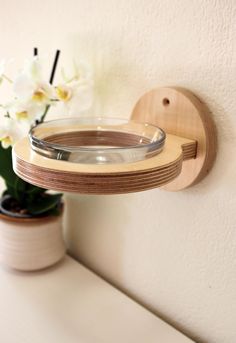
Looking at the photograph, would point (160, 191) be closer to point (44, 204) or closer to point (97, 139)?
point (97, 139)

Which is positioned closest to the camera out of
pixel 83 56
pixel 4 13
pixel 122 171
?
pixel 122 171

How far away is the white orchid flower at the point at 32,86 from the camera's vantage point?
514 millimetres

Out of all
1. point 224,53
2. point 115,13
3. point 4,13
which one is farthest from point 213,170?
point 4,13

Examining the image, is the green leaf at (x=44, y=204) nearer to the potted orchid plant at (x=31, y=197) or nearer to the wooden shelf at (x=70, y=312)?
the potted orchid plant at (x=31, y=197)

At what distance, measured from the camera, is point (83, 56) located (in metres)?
0.58

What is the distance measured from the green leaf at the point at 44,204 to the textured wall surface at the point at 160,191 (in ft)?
0.16

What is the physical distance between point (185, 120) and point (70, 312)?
1.05 feet

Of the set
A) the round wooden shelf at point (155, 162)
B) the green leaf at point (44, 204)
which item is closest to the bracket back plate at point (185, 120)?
the round wooden shelf at point (155, 162)

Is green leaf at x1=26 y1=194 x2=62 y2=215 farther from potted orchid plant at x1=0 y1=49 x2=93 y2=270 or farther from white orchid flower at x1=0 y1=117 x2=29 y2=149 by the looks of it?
white orchid flower at x1=0 y1=117 x2=29 y2=149

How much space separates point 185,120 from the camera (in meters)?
0.45

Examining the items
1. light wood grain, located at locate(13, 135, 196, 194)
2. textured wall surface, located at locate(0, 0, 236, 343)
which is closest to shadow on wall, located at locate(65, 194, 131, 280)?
textured wall surface, located at locate(0, 0, 236, 343)

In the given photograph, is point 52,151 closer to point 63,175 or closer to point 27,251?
point 63,175

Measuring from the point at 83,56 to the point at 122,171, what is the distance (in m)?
0.30

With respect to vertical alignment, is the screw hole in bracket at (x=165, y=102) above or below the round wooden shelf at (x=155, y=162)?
above
